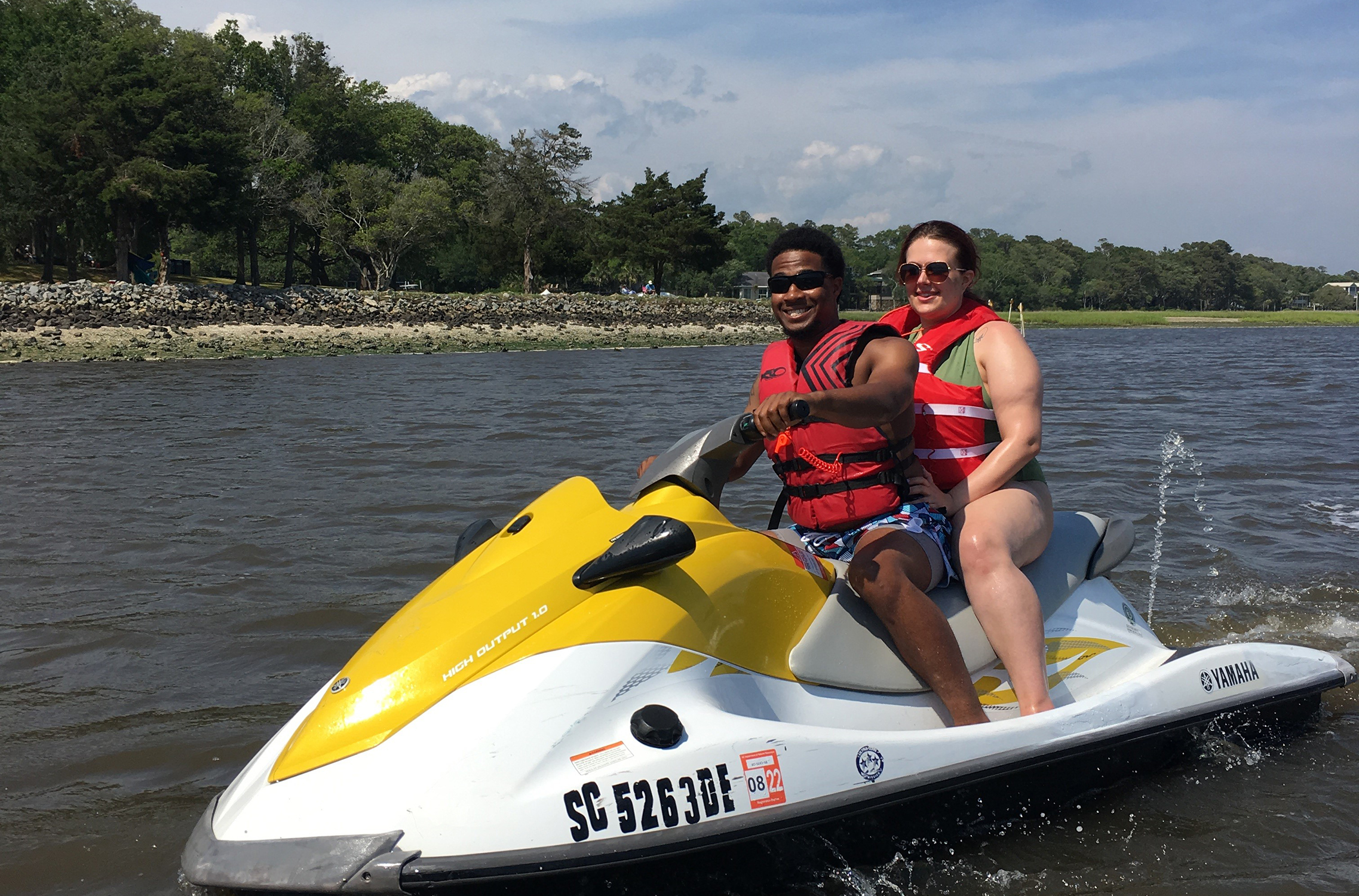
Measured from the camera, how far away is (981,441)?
371cm

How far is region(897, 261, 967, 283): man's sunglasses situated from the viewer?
12.2ft

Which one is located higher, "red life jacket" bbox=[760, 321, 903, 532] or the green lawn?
the green lawn

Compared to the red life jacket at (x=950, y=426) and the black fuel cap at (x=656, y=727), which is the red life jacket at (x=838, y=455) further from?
the black fuel cap at (x=656, y=727)

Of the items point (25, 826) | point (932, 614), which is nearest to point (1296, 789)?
point (932, 614)

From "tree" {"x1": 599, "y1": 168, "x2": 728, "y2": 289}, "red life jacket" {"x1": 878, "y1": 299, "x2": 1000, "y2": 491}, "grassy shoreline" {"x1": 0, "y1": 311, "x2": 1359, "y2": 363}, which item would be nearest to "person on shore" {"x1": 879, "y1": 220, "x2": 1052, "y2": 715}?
"red life jacket" {"x1": 878, "y1": 299, "x2": 1000, "y2": 491}

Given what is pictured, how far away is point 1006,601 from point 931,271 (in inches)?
47.3

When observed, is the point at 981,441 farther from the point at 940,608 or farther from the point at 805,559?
the point at 805,559

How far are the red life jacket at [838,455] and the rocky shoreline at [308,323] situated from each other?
25693mm

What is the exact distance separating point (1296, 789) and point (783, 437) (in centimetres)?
234

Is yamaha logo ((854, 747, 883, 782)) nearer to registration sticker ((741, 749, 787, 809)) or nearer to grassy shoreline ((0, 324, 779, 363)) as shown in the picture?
registration sticker ((741, 749, 787, 809))

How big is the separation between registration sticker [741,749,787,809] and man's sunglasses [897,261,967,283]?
1.86 m

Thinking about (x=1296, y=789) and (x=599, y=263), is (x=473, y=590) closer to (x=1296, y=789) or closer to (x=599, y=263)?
(x=1296, y=789)

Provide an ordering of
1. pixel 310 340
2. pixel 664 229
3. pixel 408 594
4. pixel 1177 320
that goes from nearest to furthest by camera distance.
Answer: pixel 408 594, pixel 310 340, pixel 664 229, pixel 1177 320

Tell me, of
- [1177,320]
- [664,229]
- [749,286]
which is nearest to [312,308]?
[664,229]
